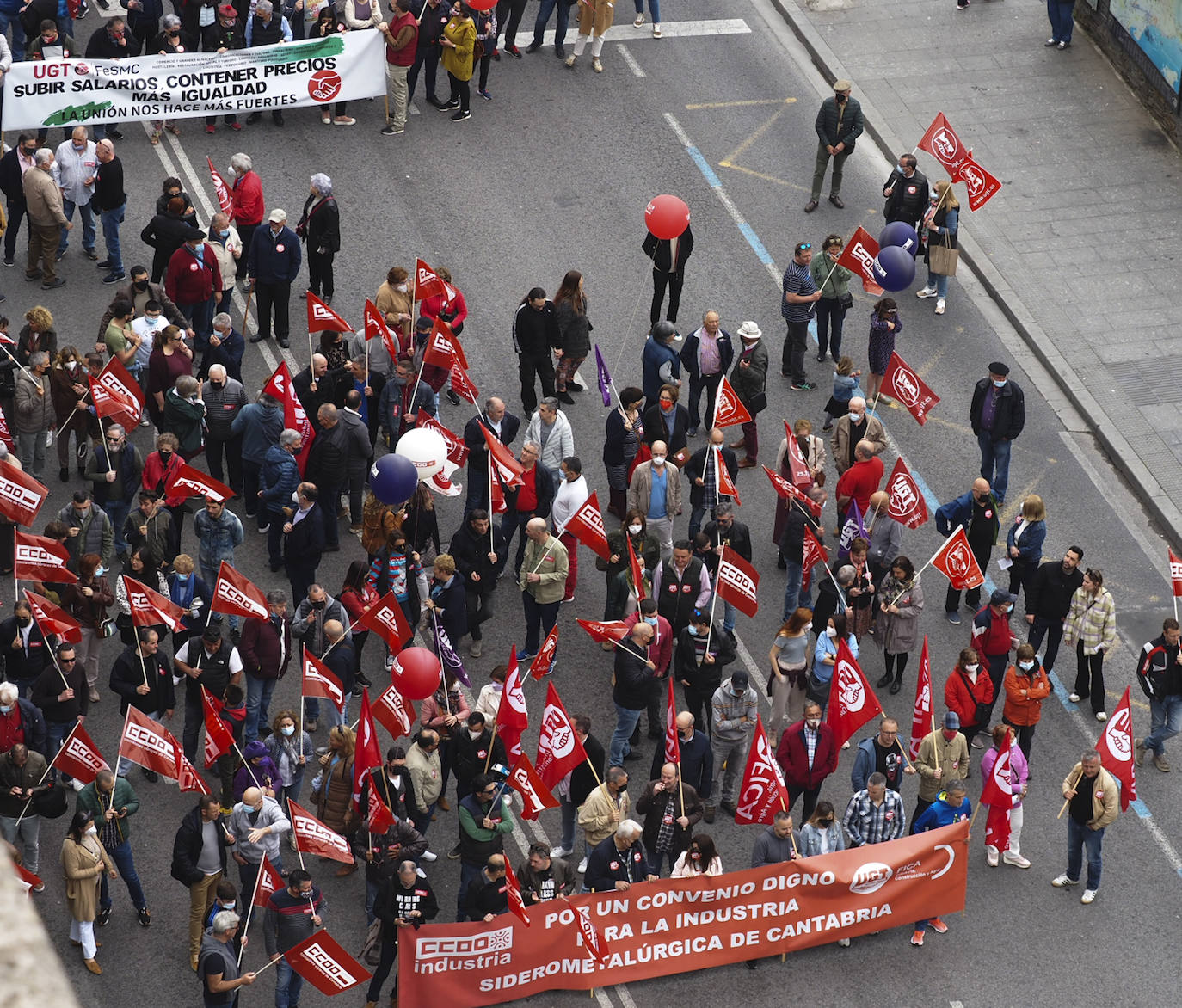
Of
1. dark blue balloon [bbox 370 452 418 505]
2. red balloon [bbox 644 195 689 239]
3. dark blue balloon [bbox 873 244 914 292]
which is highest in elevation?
red balloon [bbox 644 195 689 239]

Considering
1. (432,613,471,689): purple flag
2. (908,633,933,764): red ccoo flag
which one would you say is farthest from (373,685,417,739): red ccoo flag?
(908,633,933,764): red ccoo flag

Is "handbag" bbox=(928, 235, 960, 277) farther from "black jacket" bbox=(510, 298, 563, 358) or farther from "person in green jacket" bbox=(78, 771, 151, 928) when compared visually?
"person in green jacket" bbox=(78, 771, 151, 928)

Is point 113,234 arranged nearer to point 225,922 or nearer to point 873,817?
point 225,922

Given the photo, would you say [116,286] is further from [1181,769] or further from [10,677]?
[1181,769]

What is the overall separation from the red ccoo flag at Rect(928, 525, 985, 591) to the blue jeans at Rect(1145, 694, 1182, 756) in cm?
201

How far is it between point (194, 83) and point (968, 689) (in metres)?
13.8

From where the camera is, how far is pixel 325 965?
12.9 meters

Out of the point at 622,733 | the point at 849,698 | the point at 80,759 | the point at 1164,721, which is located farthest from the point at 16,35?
the point at 1164,721

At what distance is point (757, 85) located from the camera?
26.3 m

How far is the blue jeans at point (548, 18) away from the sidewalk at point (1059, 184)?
392 cm

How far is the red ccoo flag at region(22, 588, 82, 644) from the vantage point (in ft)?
48.9

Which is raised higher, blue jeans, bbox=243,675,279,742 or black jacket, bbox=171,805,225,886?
black jacket, bbox=171,805,225,886

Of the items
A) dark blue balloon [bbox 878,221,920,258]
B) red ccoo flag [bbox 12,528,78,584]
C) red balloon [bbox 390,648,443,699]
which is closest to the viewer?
red balloon [bbox 390,648,443,699]

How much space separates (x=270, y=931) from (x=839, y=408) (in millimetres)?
9283
